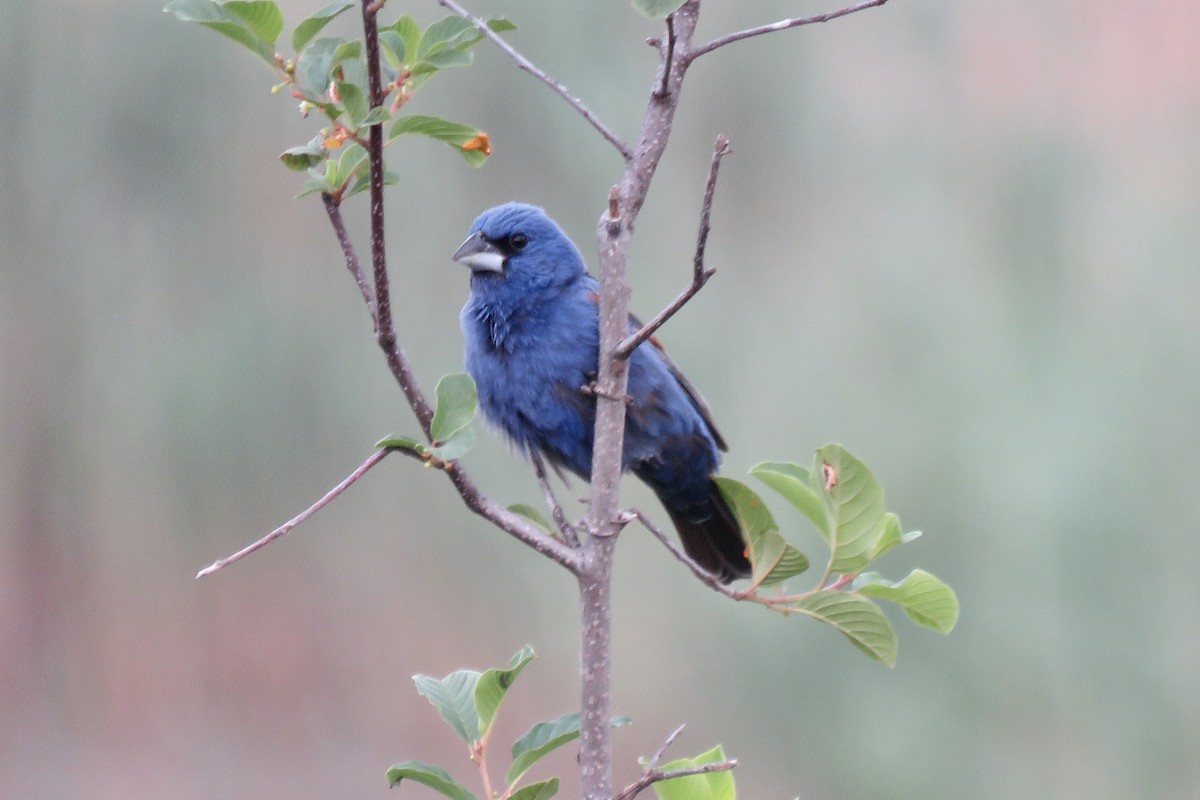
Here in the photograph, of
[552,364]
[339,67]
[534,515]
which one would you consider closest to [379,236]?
[339,67]

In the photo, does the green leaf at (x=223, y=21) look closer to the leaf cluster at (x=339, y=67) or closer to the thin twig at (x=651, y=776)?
the leaf cluster at (x=339, y=67)

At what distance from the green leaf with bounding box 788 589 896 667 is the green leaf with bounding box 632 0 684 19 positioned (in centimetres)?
50

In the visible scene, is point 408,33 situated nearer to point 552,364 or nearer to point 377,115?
point 377,115

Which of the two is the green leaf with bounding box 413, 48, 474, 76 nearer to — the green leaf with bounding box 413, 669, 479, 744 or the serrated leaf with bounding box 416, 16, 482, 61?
the serrated leaf with bounding box 416, 16, 482, 61

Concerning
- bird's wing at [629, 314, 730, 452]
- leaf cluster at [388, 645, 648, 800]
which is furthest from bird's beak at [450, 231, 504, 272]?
leaf cluster at [388, 645, 648, 800]

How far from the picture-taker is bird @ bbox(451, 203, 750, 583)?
1859mm

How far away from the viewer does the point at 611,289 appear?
1017mm

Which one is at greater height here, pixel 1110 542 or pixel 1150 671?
pixel 1110 542

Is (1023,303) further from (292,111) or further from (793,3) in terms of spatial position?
(292,111)

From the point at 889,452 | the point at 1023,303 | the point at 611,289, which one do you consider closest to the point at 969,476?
the point at 889,452

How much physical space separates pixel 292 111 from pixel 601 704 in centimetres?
318

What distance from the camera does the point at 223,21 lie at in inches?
35.4

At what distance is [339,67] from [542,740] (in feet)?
1.93

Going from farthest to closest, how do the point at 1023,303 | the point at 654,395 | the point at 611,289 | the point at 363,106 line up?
the point at 1023,303 < the point at 654,395 < the point at 611,289 < the point at 363,106
